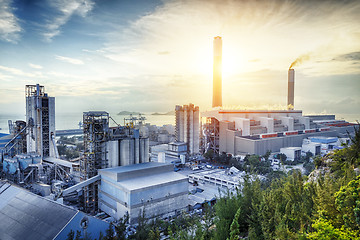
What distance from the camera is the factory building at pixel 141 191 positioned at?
1222 cm

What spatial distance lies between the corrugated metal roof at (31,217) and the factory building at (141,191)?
11.9ft

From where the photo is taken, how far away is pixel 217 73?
40.7 meters

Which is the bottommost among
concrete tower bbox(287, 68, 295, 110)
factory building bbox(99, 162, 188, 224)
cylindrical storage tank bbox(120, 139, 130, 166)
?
factory building bbox(99, 162, 188, 224)

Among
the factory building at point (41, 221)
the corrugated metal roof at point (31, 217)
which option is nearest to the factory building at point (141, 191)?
the factory building at point (41, 221)

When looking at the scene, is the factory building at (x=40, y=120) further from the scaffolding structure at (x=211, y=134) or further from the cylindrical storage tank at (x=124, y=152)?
the scaffolding structure at (x=211, y=134)

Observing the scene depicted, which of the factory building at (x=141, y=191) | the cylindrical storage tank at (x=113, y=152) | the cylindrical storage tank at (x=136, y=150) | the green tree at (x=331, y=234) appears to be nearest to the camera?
the green tree at (x=331, y=234)

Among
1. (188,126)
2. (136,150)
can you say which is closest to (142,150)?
(136,150)

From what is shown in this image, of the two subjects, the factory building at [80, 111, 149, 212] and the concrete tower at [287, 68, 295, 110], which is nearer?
the factory building at [80, 111, 149, 212]

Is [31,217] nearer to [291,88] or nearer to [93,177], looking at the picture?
[93,177]

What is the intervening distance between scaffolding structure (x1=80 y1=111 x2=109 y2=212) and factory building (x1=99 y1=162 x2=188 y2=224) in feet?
1.99

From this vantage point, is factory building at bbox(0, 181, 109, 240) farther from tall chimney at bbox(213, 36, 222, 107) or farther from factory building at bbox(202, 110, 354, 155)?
tall chimney at bbox(213, 36, 222, 107)

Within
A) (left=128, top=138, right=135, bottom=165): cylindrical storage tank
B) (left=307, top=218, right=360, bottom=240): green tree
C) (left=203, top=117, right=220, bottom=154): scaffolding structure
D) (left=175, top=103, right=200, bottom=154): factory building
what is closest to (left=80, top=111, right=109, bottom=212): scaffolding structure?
(left=128, top=138, right=135, bottom=165): cylindrical storage tank

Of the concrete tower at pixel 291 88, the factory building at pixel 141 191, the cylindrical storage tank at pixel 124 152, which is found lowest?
the factory building at pixel 141 191

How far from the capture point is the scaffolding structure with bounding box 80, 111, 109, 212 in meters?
14.1
